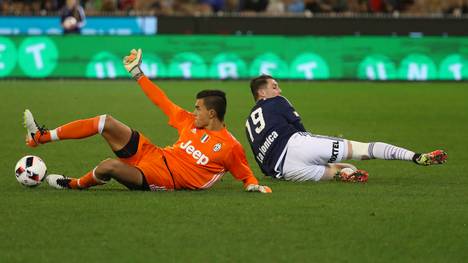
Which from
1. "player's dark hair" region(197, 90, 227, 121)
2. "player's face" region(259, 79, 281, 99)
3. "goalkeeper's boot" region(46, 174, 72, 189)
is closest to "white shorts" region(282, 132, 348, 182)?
"player's face" region(259, 79, 281, 99)

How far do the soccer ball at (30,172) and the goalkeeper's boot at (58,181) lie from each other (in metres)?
0.09

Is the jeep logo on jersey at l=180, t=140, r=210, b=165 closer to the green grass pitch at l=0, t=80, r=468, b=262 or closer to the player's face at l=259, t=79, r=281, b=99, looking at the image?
the green grass pitch at l=0, t=80, r=468, b=262

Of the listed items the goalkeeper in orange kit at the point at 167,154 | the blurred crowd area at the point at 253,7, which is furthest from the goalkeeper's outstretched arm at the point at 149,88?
the blurred crowd area at the point at 253,7

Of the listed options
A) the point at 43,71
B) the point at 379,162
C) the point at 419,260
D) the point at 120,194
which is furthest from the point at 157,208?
the point at 43,71

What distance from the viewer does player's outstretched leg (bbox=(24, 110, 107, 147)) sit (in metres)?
10.7

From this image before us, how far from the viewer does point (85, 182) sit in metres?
10.8

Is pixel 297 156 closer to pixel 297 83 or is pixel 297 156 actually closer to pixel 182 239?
pixel 182 239

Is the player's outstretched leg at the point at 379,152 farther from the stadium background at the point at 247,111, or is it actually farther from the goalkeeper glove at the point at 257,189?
the goalkeeper glove at the point at 257,189

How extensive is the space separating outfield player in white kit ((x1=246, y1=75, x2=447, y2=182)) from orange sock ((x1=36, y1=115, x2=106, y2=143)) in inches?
80.3

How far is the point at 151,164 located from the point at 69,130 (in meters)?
0.91

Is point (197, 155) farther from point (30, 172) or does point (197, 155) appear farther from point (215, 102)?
point (30, 172)

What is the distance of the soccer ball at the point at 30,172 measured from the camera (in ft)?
36.0

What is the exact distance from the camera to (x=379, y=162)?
14188 mm

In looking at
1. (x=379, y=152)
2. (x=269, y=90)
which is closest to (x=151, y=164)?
(x=269, y=90)
